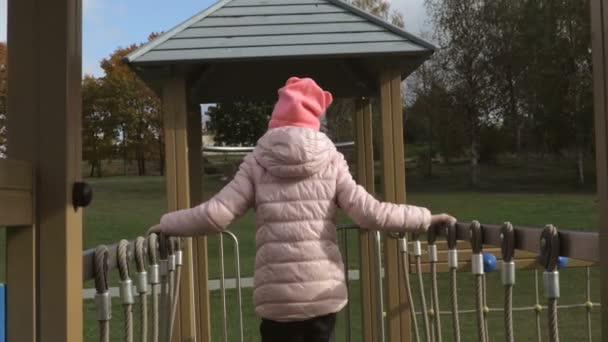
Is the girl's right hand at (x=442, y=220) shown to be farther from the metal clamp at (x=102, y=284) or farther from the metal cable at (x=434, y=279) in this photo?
the metal clamp at (x=102, y=284)

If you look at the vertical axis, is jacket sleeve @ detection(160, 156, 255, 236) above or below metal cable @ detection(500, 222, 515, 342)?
above

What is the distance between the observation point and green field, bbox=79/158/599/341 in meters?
7.51

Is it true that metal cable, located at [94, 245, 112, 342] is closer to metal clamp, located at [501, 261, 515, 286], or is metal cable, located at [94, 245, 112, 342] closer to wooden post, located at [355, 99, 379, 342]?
metal clamp, located at [501, 261, 515, 286]

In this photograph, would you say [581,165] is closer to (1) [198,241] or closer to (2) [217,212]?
(1) [198,241]

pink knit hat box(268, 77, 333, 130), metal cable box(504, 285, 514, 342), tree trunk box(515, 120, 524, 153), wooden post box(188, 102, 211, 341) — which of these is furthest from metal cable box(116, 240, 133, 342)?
tree trunk box(515, 120, 524, 153)

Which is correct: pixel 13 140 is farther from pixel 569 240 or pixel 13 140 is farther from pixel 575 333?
pixel 575 333

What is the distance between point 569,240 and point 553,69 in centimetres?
2565

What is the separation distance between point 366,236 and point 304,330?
6.85 ft

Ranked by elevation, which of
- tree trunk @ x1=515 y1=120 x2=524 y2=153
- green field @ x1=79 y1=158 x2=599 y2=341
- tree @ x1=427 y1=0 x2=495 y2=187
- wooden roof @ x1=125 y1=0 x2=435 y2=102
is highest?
tree @ x1=427 y1=0 x2=495 y2=187

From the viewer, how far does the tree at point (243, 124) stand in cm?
704

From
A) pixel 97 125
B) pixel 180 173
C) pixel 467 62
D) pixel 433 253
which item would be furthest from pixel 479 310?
pixel 467 62

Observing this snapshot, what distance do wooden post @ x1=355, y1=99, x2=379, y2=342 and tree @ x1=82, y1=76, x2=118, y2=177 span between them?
17.5 m

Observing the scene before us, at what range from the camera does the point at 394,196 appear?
11.5 ft

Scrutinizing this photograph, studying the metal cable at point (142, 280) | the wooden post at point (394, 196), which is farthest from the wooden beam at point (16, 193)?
the wooden post at point (394, 196)
